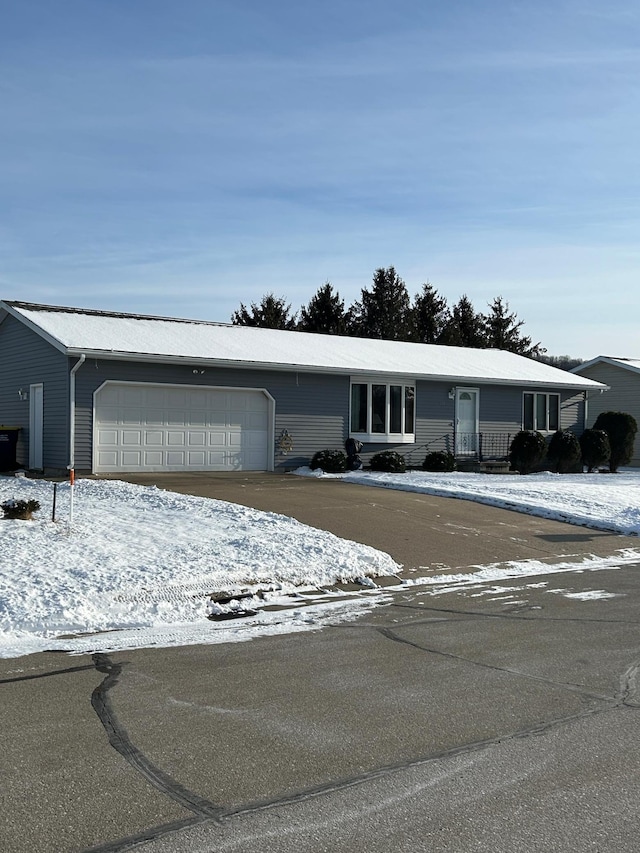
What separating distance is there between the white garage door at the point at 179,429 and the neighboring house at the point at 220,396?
26mm

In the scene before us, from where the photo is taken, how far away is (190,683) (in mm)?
6270

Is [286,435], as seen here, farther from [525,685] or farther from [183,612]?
[525,685]

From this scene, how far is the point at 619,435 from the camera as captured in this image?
2981 centimetres

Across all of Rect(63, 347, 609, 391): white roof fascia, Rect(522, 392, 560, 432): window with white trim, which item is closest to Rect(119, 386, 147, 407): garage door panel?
Rect(63, 347, 609, 391): white roof fascia

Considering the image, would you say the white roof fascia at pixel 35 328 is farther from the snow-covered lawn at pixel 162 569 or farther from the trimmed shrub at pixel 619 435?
the trimmed shrub at pixel 619 435

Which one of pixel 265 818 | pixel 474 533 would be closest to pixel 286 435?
pixel 474 533

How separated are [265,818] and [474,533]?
413 inches

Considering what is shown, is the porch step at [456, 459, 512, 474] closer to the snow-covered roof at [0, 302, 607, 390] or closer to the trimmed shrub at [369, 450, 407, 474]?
the snow-covered roof at [0, 302, 607, 390]

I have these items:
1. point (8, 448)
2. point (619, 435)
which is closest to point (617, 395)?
point (619, 435)

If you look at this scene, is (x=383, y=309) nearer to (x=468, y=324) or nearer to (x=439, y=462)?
(x=468, y=324)

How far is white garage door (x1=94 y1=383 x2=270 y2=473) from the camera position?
20.7 metres

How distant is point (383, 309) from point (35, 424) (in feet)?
133

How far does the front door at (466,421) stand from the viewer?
26.9 m

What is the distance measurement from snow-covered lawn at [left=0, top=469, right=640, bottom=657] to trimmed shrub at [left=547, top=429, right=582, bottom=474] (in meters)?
11.0
